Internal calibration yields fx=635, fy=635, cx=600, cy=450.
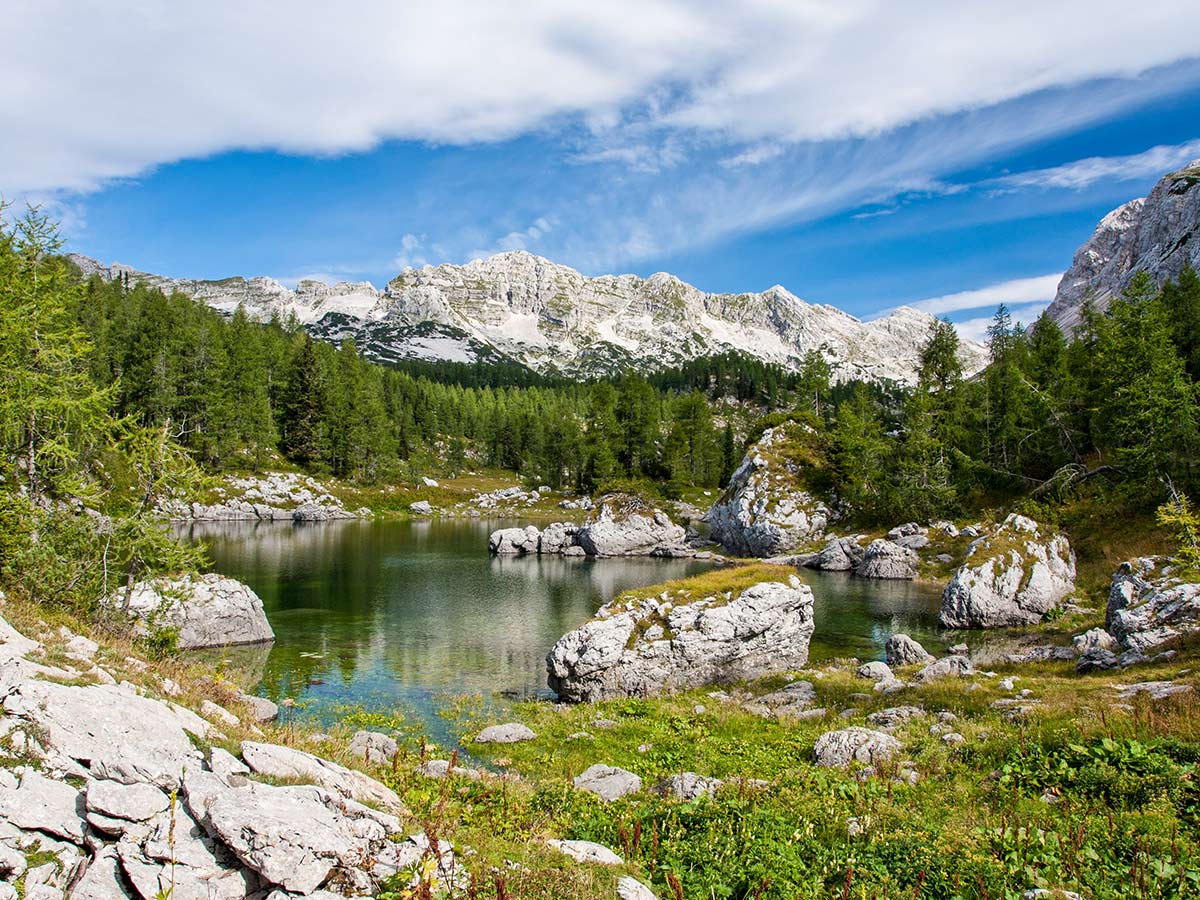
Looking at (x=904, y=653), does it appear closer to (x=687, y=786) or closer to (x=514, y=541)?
(x=687, y=786)

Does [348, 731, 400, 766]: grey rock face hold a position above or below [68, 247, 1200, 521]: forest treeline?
below

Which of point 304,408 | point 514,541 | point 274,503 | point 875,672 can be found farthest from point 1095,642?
point 304,408

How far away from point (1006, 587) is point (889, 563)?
63.9ft

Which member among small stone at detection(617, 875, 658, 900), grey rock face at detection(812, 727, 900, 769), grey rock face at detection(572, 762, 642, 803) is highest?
small stone at detection(617, 875, 658, 900)

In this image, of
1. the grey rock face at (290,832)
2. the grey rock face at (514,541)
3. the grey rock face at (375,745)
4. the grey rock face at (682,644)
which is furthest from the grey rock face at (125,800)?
the grey rock face at (514,541)

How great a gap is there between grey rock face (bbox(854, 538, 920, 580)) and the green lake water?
2.94 meters

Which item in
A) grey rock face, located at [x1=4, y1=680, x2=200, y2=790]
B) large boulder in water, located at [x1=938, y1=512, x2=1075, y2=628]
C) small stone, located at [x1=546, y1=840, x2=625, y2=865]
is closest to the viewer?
grey rock face, located at [x1=4, y1=680, x2=200, y2=790]

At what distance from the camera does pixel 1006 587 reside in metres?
42.4

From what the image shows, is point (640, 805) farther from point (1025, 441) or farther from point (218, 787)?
point (1025, 441)

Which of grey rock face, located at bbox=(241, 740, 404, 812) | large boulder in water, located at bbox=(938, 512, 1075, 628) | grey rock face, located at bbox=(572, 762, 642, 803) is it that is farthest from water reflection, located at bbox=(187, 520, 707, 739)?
large boulder in water, located at bbox=(938, 512, 1075, 628)

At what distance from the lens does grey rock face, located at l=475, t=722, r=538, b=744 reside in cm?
2283

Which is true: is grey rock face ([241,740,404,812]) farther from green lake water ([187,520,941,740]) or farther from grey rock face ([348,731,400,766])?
green lake water ([187,520,941,740])

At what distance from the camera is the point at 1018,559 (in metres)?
43.4

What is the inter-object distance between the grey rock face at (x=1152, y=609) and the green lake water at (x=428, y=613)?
34.8 feet
